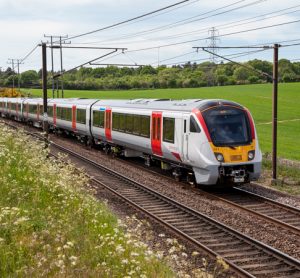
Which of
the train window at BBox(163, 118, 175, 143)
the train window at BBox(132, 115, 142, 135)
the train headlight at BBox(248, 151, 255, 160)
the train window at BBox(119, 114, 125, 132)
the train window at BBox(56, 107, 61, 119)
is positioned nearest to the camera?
the train headlight at BBox(248, 151, 255, 160)

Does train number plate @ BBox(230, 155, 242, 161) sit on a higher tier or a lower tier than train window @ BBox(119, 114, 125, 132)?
lower

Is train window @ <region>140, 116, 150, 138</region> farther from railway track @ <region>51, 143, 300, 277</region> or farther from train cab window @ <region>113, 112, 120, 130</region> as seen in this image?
train cab window @ <region>113, 112, 120, 130</region>

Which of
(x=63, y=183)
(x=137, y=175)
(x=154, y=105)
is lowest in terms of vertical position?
(x=137, y=175)

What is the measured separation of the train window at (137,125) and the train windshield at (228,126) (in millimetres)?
5454

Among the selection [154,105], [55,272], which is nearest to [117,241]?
[55,272]

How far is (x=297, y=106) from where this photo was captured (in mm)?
69812

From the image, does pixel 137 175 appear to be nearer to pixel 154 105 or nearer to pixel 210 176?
pixel 154 105

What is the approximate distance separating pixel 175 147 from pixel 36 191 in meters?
7.35

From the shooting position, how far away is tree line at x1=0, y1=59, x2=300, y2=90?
107 m

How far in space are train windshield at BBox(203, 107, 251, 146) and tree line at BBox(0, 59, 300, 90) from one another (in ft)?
266

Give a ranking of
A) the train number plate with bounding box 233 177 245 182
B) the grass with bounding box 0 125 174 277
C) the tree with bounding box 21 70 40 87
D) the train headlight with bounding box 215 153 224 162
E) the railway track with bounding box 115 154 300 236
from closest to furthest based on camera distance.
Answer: the grass with bounding box 0 125 174 277 < the railway track with bounding box 115 154 300 236 < the train headlight with bounding box 215 153 224 162 < the train number plate with bounding box 233 177 245 182 < the tree with bounding box 21 70 40 87

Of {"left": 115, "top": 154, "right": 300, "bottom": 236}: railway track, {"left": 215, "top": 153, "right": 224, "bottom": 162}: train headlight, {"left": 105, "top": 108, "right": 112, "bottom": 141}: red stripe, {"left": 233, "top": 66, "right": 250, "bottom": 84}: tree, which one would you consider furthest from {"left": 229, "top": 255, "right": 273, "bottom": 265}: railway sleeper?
{"left": 233, "top": 66, "right": 250, "bottom": 84}: tree

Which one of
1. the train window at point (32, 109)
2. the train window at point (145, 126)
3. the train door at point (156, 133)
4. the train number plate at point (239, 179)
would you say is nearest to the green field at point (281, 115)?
the train window at point (145, 126)

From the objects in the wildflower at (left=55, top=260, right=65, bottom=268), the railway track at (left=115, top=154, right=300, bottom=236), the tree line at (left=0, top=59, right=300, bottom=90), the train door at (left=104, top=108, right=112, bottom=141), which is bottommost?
the railway track at (left=115, top=154, right=300, bottom=236)
